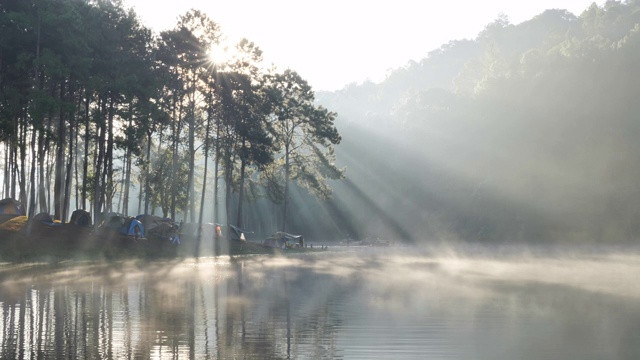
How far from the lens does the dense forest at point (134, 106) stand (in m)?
51.9

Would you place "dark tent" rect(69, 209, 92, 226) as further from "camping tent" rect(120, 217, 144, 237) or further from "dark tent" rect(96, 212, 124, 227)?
"camping tent" rect(120, 217, 144, 237)

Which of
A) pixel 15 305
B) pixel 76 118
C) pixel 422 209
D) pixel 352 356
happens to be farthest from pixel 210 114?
pixel 422 209

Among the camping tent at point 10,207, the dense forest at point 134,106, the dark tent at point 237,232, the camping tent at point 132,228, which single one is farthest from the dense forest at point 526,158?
the camping tent at point 10,207

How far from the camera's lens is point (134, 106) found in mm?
58781

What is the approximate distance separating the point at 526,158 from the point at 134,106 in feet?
303

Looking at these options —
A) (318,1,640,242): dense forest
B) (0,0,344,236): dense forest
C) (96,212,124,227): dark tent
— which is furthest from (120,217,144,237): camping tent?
(318,1,640,242): dense forest

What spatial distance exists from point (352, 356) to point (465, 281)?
79.7ft

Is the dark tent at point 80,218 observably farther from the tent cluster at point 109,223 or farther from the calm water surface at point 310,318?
the calm water surface at point 310,318

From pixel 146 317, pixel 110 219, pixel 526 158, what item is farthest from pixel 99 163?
pixel 526 158

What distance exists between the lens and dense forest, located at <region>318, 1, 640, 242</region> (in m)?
121

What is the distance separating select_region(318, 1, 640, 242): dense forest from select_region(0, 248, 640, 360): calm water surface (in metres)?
87.0

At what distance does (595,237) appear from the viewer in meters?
115

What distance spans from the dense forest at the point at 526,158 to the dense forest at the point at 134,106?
47.9 meters

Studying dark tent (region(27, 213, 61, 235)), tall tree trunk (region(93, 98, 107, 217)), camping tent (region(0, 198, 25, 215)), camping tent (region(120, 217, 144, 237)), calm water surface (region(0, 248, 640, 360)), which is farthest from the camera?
camping tent (region(120, 217, 144, 237))
